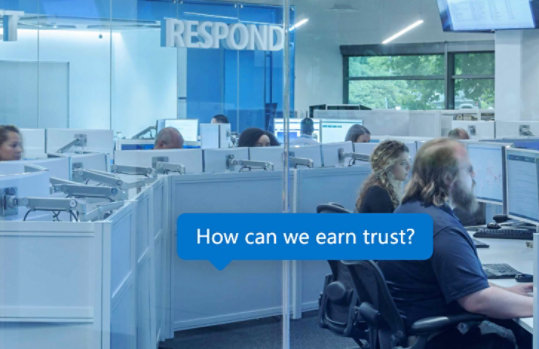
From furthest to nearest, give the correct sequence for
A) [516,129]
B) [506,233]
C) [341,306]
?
[516,129]
[506,233]
[341,306]

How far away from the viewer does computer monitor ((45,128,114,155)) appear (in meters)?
4.98

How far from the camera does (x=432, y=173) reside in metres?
2.71

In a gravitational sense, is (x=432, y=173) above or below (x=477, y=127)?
below

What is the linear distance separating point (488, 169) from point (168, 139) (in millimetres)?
2158

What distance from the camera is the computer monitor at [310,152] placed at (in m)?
4.34

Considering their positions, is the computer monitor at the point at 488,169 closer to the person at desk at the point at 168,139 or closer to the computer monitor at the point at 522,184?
the computer monitor at the point at 522,184

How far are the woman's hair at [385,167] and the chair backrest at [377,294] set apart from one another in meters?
0.44

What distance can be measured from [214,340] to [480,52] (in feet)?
6.67

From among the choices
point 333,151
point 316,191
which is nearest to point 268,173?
point 316,191

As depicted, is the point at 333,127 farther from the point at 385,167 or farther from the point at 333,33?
the point at 385,167

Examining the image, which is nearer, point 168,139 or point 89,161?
point 89,161

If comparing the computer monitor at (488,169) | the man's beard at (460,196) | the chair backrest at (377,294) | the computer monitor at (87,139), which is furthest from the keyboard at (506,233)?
the computer monitor at (87,139)

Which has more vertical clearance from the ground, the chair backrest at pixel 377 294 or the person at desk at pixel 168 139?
the person at desk at pixel 168 139

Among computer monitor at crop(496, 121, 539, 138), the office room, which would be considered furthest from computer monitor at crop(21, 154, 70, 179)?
computer monitor at crop(496, 121, 539, 138)
